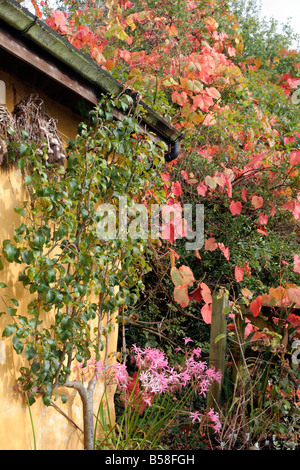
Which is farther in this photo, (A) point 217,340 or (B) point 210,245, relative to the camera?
(B) point 210,245

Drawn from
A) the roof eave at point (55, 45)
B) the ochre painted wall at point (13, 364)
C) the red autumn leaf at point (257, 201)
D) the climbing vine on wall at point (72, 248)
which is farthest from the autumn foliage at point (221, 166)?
the ochre painted wall at point (13, 364)

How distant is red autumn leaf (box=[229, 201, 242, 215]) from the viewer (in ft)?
16.4

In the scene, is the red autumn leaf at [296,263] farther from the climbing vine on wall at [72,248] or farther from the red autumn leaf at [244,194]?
the climbing vine on wall at [72,248]

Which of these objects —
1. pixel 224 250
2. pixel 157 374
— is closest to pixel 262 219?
pixel 224 250

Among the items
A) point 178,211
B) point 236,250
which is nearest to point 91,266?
point 178,211

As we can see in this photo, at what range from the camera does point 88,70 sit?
9.43 feet

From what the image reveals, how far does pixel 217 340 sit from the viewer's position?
3.75 m

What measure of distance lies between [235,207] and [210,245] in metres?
0.51

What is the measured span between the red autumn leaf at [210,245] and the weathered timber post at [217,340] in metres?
1.12

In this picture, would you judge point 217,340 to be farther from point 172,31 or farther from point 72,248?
point 172,31

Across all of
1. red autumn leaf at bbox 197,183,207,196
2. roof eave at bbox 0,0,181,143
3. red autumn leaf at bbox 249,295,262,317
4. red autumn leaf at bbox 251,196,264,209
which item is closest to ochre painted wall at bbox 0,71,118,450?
A: roof eave at bbox 0,0,181,143

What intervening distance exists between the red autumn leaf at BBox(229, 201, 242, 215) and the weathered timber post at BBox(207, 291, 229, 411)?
4.66ft

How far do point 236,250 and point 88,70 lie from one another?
2967 mm

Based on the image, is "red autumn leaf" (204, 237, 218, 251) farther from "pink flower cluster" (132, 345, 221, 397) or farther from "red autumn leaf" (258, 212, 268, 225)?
"pink flower cluster" (132, 345, 221, 397)
